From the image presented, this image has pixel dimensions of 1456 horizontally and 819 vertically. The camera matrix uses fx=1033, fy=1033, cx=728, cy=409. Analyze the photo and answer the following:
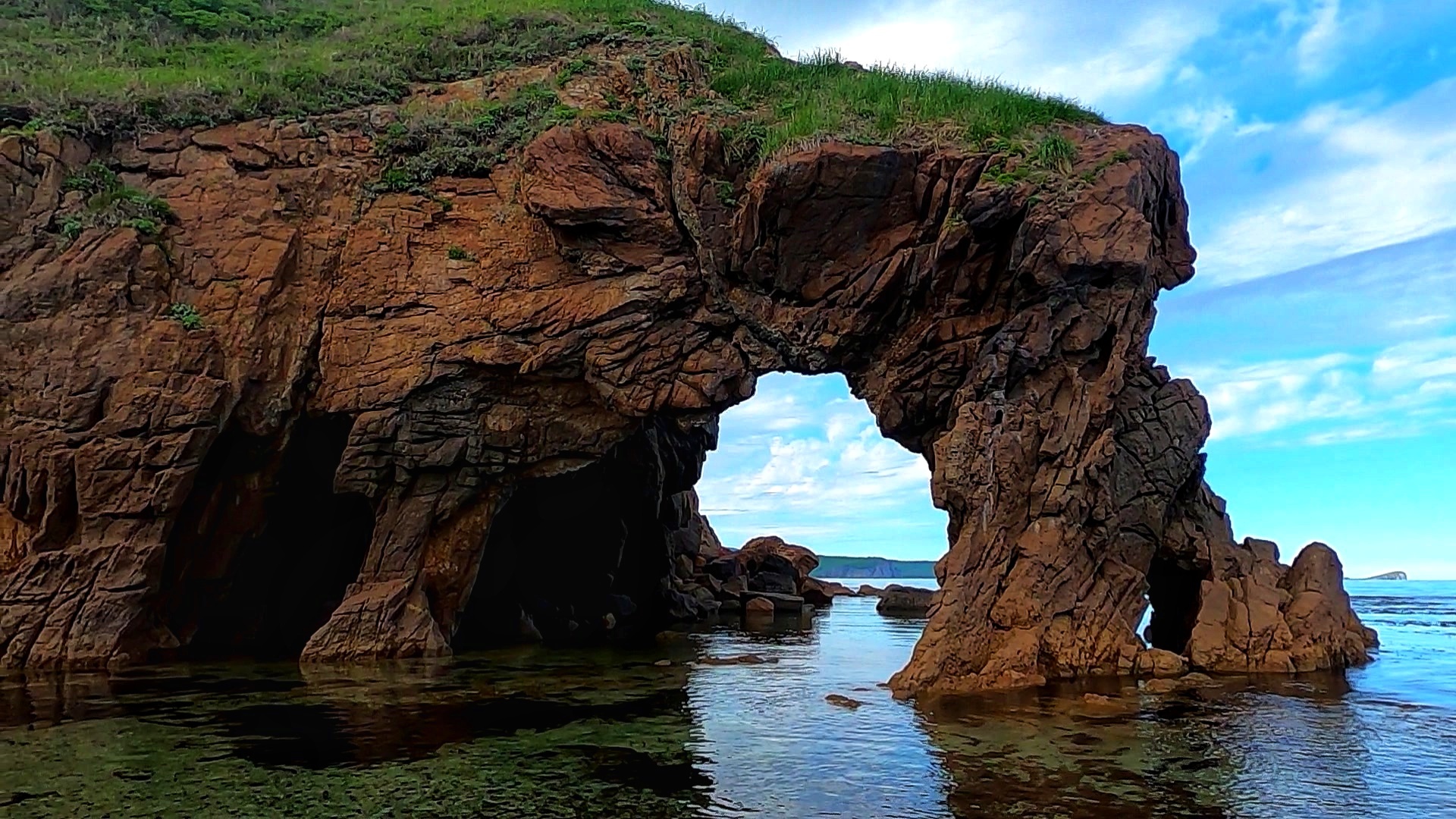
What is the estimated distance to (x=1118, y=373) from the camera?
24.9 m

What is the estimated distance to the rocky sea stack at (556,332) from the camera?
79.7 ft

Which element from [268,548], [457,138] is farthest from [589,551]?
[457,138]

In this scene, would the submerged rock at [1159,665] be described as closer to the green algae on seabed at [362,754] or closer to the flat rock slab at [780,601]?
the green algae on seabed at [362,754]

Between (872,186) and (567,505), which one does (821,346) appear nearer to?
(872,186)

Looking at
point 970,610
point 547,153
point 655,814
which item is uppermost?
point 547,153

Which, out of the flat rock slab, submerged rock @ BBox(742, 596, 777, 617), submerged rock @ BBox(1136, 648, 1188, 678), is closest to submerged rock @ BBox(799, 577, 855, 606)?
the flat rock slab

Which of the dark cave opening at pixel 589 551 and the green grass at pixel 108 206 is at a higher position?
the green grass at pixel 108 206

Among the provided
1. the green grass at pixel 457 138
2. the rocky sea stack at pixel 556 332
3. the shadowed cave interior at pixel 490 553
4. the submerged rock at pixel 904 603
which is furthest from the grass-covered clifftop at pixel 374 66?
the submerged rock at pixel 904 603

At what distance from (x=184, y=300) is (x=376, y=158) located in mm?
6701

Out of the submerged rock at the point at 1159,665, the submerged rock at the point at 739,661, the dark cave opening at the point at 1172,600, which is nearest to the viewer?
the submerged rock at the point at 1159,665

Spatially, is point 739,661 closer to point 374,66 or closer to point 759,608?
point 759,608

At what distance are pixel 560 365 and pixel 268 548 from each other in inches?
482

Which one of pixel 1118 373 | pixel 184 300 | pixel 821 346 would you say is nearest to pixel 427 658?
pixel 184 300

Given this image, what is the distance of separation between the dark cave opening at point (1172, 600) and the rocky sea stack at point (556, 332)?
151mm
